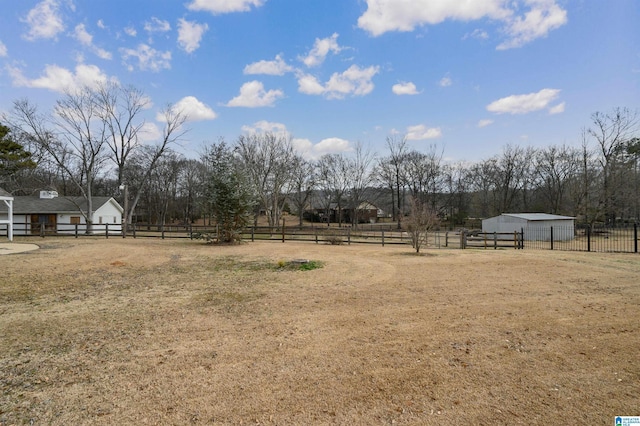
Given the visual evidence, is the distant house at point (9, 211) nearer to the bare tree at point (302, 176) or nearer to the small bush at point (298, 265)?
the small bush at point (298, 265)

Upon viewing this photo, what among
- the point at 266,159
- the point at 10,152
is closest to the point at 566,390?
the point at 10,152

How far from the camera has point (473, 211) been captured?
54.4 metres

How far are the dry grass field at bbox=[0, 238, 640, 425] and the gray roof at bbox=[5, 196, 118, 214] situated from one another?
87.0 ft

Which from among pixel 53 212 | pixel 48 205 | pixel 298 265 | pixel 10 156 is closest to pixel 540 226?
pixel 298 265

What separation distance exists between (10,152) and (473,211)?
58.2 metres

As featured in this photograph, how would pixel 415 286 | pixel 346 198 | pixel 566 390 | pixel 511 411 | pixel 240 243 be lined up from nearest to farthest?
pixel 511 411 < pixel 566 390 < pixel 415 286 < pixel 240 243 < pixel 346 198

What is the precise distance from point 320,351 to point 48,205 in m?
36.2

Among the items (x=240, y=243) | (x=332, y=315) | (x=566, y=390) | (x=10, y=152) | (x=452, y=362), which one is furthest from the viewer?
(x=10, y=152)

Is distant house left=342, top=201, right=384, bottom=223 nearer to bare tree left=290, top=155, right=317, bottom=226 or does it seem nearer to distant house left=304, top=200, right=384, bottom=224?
distant house left=304, top=200, right=384, bottom=224

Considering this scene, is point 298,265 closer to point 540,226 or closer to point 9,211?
point 9,211

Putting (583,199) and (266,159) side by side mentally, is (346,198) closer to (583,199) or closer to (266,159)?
(266,159)

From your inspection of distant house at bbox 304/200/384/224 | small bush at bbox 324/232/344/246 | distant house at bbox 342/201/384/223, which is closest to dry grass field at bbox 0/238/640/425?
small bush at bbox 324/232/344/246

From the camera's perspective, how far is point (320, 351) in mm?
4336

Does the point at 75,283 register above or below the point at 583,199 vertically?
below
